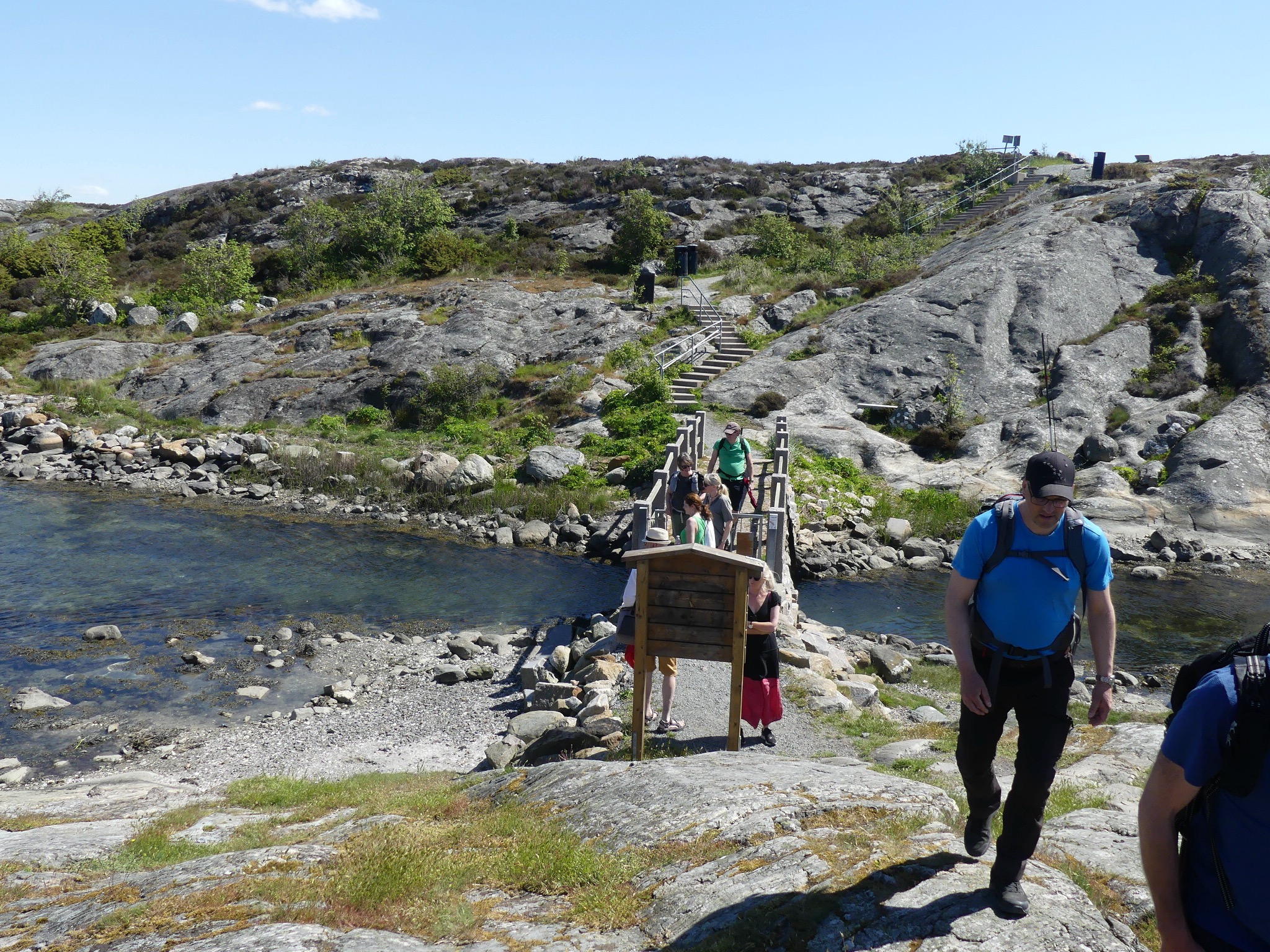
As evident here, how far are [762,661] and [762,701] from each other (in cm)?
54

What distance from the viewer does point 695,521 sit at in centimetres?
975

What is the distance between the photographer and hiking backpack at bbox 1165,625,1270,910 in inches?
96.6

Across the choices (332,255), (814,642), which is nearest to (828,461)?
(814,642)

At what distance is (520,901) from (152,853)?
11.3 feet

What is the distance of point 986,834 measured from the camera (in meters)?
4.57

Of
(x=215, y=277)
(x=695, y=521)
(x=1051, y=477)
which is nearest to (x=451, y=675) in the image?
(x=695, y=521)

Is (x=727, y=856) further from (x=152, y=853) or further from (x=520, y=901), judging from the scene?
(x=152, y=853)

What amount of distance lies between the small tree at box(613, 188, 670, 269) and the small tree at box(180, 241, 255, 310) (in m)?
20.4

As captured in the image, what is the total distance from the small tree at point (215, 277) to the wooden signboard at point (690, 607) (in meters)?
45.9

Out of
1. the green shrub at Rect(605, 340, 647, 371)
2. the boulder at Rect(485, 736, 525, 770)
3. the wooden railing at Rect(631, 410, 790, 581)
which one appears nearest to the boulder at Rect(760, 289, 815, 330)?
the green shrub at Rect(605, 340, 647, 371)

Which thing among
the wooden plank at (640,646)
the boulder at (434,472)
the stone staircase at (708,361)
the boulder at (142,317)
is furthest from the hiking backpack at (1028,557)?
the boulder at (142,317)

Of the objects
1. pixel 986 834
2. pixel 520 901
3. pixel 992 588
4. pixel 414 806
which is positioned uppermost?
pixel 992 588

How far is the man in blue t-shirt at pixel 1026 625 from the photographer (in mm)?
4086

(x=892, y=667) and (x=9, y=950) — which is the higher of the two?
(x=9, y=950)
